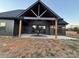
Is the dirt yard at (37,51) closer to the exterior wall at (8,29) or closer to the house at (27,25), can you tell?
the exterior wall at (8,29)

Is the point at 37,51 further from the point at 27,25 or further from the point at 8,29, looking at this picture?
the point at 27,25

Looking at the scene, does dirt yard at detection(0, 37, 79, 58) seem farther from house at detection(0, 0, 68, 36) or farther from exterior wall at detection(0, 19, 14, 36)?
house at detection(0, 0, 68, 36)

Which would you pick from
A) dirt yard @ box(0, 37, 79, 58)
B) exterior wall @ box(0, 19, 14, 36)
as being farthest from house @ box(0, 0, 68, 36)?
dirt yard @ box(0, 37, 79, 58)

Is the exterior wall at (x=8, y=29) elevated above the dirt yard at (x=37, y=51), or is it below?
above

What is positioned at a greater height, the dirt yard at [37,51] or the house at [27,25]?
the house at [27,25]

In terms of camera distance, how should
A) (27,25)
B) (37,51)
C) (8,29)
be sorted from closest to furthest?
(37,51), (8,29), (27,25)

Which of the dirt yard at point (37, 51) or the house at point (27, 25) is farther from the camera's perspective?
the house at point (27, 25)

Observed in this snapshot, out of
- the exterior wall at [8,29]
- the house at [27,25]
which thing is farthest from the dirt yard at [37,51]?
the house at [27,25]

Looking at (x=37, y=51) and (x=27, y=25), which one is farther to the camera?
(x=27, y=25)

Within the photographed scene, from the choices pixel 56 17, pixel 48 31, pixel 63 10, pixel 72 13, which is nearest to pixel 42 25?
pixel 48 31

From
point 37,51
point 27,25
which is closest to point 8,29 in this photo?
point 27,25

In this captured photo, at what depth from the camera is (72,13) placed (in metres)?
33.6

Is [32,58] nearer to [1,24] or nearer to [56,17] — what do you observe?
[56,17]

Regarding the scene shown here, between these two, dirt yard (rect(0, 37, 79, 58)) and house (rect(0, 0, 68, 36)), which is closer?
dirt yard (rect(0, 37, 79, 58))
